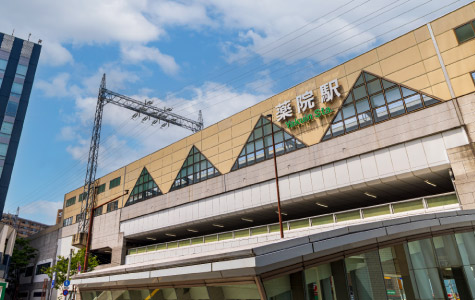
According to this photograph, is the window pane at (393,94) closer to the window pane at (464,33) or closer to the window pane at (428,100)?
the window pane at (428,100)

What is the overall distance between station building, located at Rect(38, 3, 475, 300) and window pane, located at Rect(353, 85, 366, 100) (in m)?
0.09

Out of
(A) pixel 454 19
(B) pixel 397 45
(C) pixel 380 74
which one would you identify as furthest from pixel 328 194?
(A) pixel 454 19

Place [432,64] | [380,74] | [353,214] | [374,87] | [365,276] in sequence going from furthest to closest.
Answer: [374,87], [380,74], [353,214], [432,64], [365,276]

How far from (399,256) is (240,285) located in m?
8.22

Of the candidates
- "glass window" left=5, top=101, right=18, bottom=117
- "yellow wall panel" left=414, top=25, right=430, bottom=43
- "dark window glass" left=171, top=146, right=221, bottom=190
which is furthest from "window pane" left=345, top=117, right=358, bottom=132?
"glass window" left=5, top=101, right=18, bottom=117

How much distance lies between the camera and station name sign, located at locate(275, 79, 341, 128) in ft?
95.1

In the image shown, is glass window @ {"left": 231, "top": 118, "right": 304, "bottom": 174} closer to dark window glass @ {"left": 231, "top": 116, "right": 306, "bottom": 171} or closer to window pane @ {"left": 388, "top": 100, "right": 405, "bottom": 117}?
dark window glass @ {"left": 231, "top": 116, "right": 306, "bottom": 171}

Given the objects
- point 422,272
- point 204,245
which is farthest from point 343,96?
point 204,245

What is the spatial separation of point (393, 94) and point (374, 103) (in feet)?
5.08

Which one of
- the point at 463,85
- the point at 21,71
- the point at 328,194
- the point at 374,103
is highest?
the point at 21,71

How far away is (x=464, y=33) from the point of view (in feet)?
76.2

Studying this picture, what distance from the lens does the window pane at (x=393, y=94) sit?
25.5m

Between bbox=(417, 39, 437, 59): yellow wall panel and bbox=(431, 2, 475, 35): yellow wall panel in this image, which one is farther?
bbox=(417, 39, 437, 59): yellow wall panel

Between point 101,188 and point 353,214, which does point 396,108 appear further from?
point 101,188
